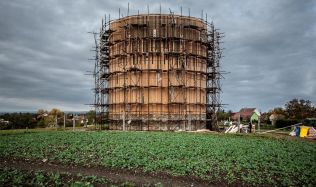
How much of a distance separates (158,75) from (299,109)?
109 ft

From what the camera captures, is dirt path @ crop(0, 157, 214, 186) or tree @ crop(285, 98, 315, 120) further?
tree @ crop(285, 98, 315, 120)

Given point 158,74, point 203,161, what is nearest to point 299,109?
point 158,74

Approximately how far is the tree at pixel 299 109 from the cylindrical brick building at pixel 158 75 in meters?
26.2

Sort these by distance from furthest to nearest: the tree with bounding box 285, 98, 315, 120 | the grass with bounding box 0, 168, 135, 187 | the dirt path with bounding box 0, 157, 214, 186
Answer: the tree with bounding box 285, 98, 315, 120 < the dirt path with bounding box 0, 157, 214, 186 < the grass with bounding box 0, 168, 135, 187

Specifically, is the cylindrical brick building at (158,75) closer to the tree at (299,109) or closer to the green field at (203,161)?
the green field at (203,161)

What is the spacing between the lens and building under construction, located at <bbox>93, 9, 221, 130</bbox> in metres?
37.1

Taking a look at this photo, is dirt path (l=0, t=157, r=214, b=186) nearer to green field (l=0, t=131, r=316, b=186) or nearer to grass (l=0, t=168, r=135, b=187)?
green field (l=0, t=131, r=316, b=186)

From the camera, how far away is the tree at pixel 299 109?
5588 cm

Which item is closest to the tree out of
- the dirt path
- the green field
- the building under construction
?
the building under construction

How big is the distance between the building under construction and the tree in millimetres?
24378

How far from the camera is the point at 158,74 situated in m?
37.5

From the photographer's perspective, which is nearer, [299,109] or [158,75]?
[158,75]

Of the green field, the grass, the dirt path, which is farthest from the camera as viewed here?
the green field

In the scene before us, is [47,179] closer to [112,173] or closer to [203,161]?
[112,173]
